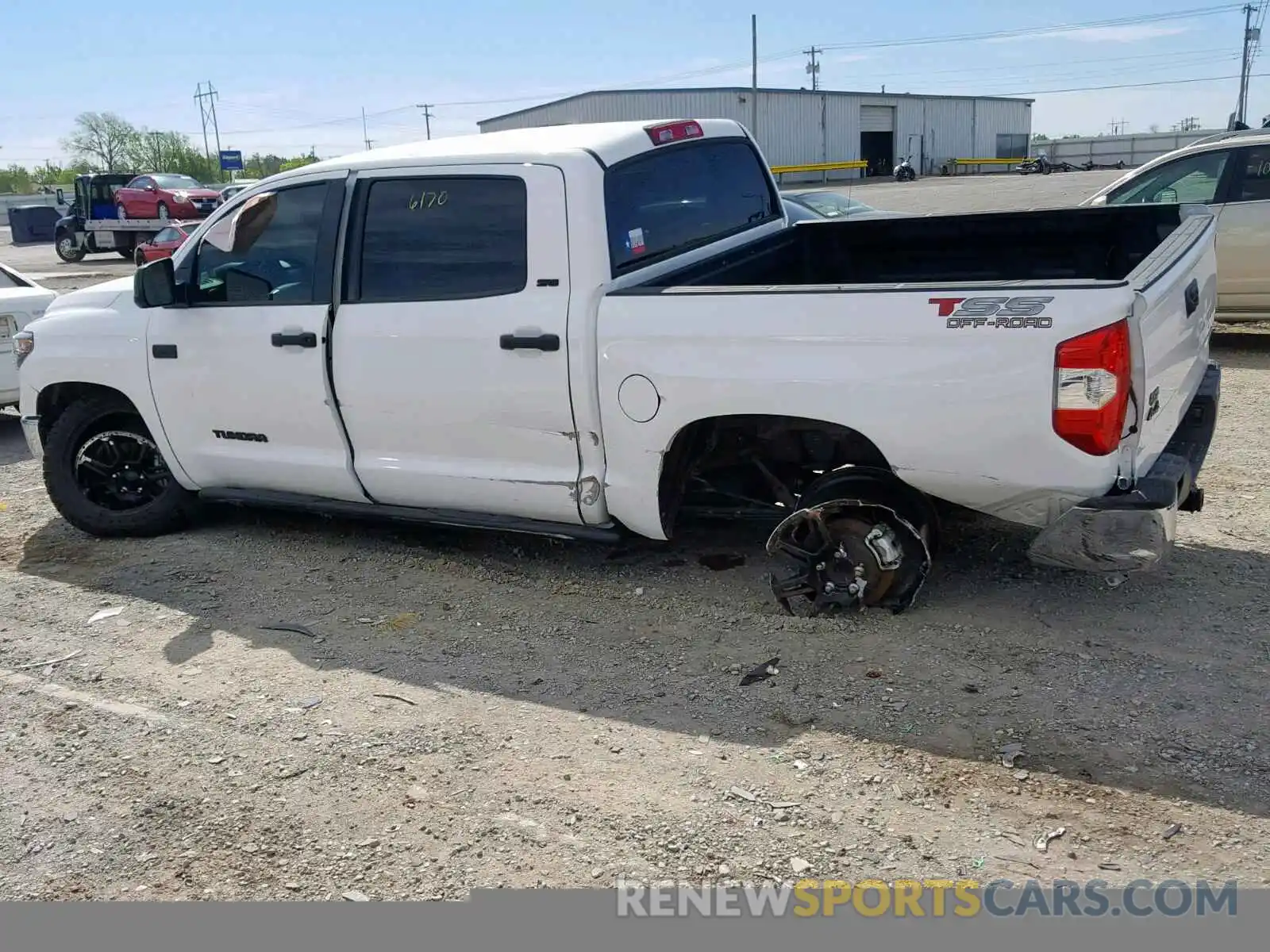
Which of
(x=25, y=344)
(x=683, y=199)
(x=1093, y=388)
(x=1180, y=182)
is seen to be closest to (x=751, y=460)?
(x=683, y=199)

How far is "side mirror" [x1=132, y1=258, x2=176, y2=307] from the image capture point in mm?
5320

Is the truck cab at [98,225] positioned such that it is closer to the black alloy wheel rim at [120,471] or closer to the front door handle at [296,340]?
the black alloy wheel rim at [120,471]

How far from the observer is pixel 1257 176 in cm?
937

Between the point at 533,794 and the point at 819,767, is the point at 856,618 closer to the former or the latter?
the point at 819,767

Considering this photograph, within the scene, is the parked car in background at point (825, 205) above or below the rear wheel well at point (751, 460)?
above

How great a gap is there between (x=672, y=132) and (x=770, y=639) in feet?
7.59

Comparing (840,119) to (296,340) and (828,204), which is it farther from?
(296,340)

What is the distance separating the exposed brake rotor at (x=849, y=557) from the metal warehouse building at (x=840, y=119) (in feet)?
158

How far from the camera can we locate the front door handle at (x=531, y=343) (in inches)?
177

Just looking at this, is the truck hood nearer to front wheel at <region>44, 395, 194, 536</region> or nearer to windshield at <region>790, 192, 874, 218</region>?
front wheel at <region>44, 395, 194, 536</region>

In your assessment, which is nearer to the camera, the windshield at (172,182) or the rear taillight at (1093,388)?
the rear taillight at (1093,388)

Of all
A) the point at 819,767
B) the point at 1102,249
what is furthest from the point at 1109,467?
the point at 1102,249

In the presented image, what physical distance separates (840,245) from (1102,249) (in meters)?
1.25

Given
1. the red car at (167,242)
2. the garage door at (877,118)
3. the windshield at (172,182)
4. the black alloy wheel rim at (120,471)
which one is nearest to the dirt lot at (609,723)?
the black alloy wheel rim at (120,471)
